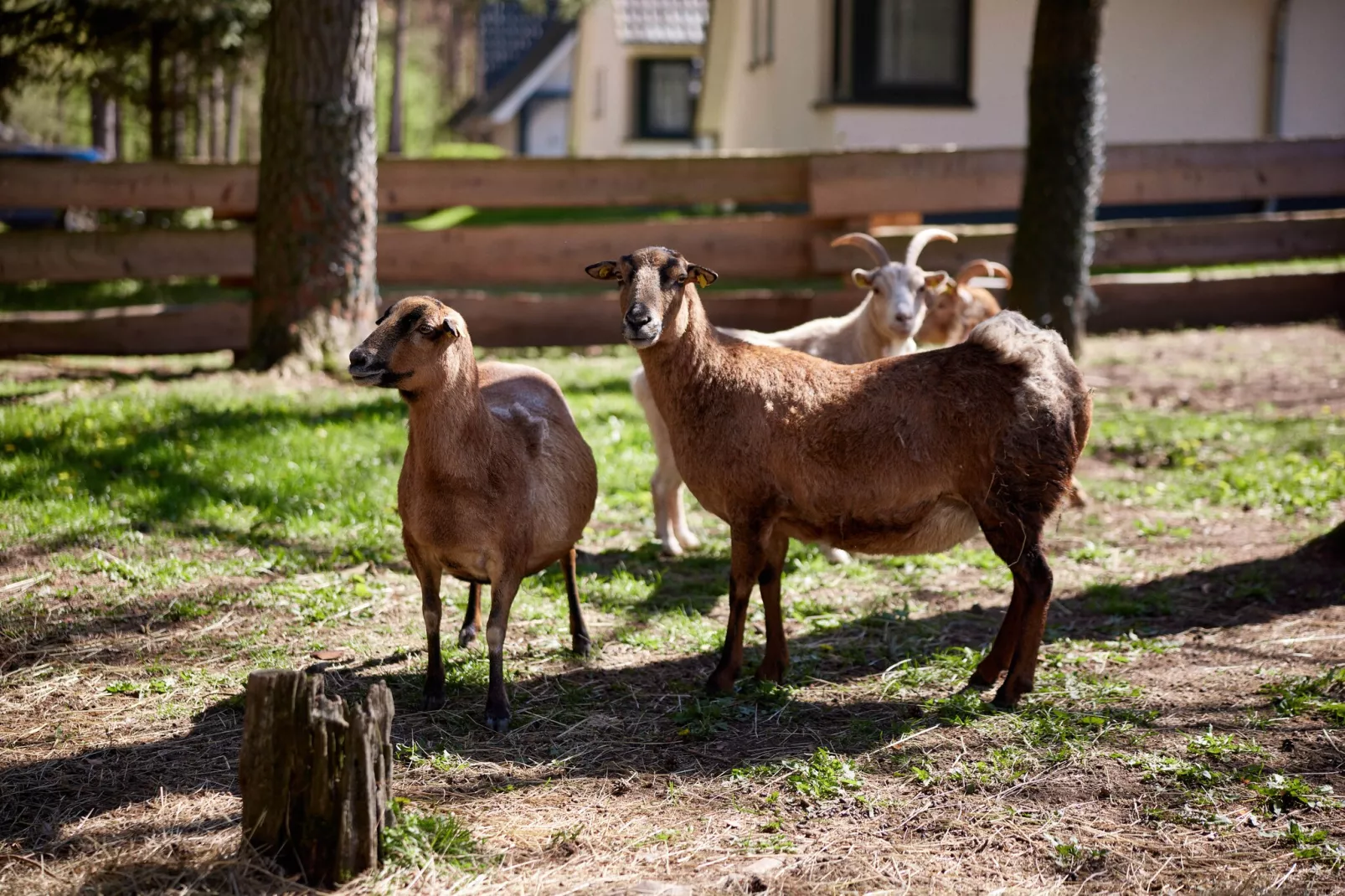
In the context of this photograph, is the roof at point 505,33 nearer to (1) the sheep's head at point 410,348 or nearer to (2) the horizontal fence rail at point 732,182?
(2) the horizontal fence rail at point 732,182

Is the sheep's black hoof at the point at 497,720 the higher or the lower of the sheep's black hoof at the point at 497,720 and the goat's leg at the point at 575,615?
the lower

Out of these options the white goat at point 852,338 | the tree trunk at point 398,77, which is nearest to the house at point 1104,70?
the white goat at point 852,338

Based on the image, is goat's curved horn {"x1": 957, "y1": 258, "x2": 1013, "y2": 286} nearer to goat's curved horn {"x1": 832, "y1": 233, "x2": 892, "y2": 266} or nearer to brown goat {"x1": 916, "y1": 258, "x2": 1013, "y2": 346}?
brown goat {"x1": 916, "y1": 258, "x2": 1013, "y2": 346}

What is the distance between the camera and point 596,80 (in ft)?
124

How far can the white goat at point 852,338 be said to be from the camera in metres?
7.27

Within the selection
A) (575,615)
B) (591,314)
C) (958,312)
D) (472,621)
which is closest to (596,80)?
(591,314)

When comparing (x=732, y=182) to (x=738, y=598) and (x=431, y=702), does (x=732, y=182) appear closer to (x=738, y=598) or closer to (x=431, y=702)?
(x=738, y=598)

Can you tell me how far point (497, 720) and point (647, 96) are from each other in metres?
32.2

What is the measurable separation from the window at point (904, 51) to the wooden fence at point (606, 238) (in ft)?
16.1

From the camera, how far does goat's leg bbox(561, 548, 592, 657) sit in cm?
575

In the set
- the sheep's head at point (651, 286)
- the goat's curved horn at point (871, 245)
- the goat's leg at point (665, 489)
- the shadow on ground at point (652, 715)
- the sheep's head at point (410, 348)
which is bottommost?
the shadow on ground at point (652, 715)

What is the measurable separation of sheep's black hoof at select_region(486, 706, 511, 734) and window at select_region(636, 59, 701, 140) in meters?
31.7

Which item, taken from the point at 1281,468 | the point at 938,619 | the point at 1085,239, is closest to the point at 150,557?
the point at 938,619

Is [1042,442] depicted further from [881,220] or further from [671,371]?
[881,220]
